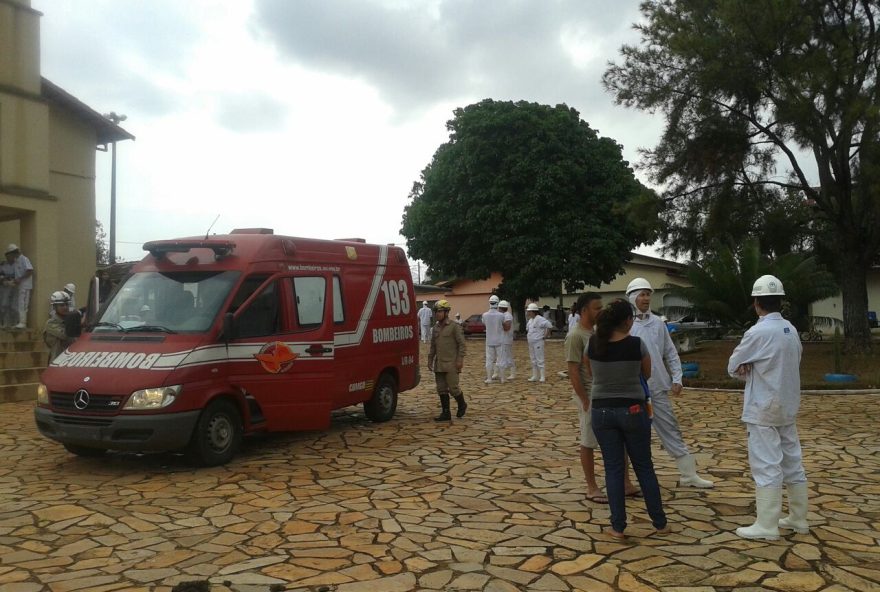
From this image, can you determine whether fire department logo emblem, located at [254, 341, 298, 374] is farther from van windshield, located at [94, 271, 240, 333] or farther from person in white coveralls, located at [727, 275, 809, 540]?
person in white coveralls, located at [727, 275, 809, 540]

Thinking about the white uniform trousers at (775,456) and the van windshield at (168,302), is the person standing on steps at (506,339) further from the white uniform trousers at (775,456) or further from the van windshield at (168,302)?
the white uniform trousers at (775,456)

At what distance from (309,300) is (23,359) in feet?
25.8

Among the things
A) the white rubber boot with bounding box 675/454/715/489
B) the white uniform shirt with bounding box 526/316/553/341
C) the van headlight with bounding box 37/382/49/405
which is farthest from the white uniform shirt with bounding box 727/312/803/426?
the white uniform shirt with bounding box 526/316/553/341

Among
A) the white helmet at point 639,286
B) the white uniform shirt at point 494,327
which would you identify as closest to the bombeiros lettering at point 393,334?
the white helmet at point 639,286

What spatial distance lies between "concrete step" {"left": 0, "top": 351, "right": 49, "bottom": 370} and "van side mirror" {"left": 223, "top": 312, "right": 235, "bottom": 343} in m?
7.94

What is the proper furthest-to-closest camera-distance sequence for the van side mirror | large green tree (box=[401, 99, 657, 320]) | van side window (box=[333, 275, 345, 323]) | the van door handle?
large green tree (box=[401, 99, 657, 320]), van side window (box=[333, 275, 345, 323]), the van door handle, the van side mirror

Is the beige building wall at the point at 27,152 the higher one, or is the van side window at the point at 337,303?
the beige building wall at the point at 27,152

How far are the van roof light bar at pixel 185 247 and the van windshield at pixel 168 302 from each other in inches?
9.1

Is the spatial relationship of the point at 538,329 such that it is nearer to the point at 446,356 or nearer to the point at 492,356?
the point at 492,356

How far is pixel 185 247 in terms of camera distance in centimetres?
866

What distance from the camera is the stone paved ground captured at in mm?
4879

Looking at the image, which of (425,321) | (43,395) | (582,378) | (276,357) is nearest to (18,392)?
(43,395)

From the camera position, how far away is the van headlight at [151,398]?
732 centimetres

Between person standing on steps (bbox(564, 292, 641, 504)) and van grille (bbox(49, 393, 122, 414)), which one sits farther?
van grille (bbox(49, 393, 122, 414))
